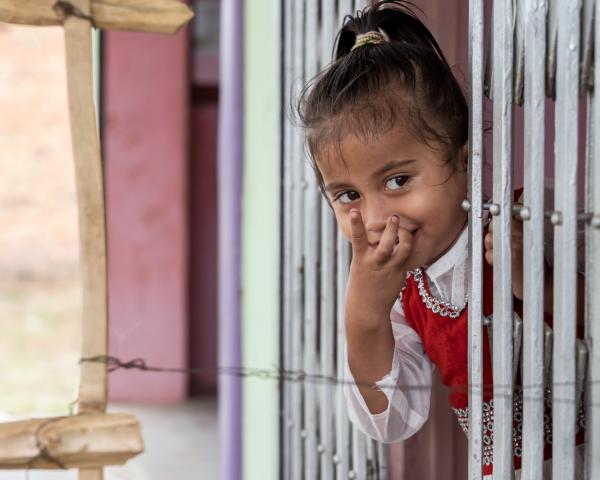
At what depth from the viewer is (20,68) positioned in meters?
7.39

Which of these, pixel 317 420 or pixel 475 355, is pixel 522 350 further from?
pixel 317 420

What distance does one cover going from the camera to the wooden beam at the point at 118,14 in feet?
3.69

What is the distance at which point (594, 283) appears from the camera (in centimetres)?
106

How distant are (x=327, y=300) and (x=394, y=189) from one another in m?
0.78

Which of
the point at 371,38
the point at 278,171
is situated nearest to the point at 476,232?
the point at 371,38

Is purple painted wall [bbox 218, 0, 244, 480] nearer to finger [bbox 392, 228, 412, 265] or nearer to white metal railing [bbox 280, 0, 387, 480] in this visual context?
white metal railing [bbox 280, 0, 387, 480]

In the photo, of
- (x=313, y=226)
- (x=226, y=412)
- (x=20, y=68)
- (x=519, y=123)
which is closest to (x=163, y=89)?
(x=20, y=68)

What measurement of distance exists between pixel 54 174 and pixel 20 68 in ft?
3.27

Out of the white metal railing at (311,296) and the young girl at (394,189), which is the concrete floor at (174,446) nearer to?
the white metal railing at (311,296)

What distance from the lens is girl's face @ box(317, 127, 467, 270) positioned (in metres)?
1.25

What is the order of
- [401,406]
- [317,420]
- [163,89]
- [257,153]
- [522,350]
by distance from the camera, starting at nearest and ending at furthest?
[522,350]
[401,406]
[317,420]
[257,153]
[163,89]

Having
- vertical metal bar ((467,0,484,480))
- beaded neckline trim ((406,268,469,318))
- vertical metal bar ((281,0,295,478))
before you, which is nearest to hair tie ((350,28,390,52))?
vertical metal bar ((467,0,484,480))

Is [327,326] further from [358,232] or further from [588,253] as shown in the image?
[588,253]

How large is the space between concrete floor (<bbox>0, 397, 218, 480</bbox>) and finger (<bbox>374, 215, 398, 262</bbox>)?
290 cm
